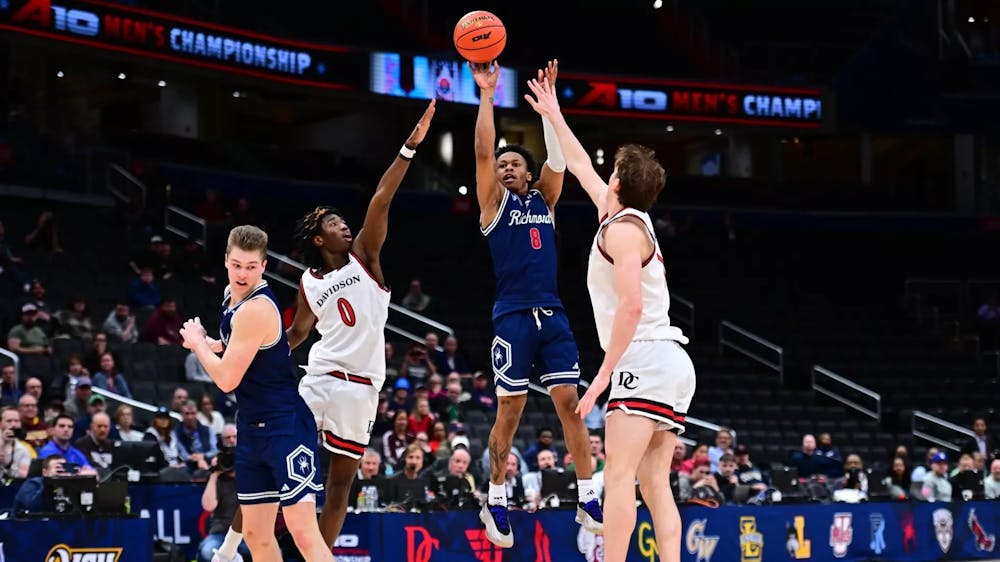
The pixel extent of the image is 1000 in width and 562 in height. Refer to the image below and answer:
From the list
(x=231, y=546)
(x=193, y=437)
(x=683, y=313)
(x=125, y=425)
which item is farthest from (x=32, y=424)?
(x=683, y=313)

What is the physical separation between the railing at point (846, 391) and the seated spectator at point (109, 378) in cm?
1250

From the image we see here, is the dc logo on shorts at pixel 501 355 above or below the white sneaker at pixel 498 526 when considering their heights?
above

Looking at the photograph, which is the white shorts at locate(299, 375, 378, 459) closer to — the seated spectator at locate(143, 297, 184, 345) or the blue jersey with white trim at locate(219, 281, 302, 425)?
the blue jersey with white trim at locate(219, 281, 302, 425)

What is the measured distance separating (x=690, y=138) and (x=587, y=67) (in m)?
4.83

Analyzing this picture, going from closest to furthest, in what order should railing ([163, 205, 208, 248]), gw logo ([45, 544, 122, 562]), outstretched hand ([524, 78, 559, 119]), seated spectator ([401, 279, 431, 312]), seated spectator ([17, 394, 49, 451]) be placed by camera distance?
outstretched hand ([524, 78, 559, 119]) → gw logo ([45, 544, 122, 562]) → seated spectator ([17, 394, 49, 451]) → seated spectator ([401, 279, 431, 312]) → railing ([163, 205, 208, 248])

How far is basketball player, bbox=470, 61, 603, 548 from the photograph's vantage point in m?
8.15

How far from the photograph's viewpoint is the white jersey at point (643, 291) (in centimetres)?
688

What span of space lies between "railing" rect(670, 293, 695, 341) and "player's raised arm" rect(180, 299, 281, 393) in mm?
18219

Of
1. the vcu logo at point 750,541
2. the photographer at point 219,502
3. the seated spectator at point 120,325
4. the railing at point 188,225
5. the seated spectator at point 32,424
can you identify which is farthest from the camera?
the railing at point 188,225

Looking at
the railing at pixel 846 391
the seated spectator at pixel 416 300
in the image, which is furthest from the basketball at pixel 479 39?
the railing at pixel 846 391

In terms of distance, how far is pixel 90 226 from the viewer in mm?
20422

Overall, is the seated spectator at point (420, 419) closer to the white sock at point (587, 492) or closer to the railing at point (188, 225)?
the railing at point (188, 225)

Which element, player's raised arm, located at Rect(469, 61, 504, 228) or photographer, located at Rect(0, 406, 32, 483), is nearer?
player's raised arm, located at Rect(469, 61, 504, 228)

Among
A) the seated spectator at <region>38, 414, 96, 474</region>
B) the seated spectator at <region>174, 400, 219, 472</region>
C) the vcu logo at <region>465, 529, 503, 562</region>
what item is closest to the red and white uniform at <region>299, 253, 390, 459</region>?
the vcu logo at <region>465, 529, 503, 562</region>
